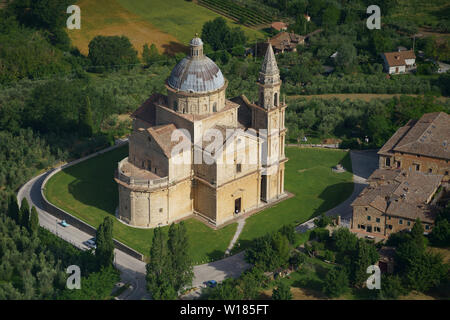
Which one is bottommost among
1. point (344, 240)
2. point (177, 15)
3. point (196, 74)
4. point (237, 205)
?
point (344, 240)

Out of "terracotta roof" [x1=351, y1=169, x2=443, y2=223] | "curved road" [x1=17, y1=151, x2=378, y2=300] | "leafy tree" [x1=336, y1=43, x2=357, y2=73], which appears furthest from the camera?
"leafy tree" [x1=336, y1=43, x2=357, y2=73]

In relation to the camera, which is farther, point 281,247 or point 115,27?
point 115,27

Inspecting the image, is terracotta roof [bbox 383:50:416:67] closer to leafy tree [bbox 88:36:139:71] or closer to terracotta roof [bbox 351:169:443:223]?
terracotta roof [bbox 351:169:443:223]

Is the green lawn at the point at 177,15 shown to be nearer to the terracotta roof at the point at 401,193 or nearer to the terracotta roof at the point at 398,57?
the terracotta roof at the point at 398,57

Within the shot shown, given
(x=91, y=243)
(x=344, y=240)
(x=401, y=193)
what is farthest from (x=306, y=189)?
(x=91, y=243)

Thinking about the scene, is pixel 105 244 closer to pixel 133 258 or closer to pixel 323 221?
pixel 133 258

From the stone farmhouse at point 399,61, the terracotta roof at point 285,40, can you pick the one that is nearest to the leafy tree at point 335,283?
the stone farmhouse at point 399,61

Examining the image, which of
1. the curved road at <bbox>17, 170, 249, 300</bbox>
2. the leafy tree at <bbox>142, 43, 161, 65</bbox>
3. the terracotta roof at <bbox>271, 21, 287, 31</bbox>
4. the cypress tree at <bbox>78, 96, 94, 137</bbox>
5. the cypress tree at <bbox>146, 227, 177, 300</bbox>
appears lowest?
the curved road at <bbox>17, 170, 249, 300</bbox>

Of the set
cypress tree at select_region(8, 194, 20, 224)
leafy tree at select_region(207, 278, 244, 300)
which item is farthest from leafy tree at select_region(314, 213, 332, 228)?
cypress tree at select_region(8, 194, 20, 224)
